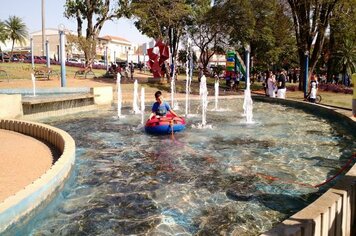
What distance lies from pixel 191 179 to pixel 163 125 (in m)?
3.98

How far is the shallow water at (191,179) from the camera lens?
5523 millimetres

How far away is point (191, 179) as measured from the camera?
7.47 meters

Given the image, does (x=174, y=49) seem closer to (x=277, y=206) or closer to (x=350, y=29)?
(x=350, y=29)

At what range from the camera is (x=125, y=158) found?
910 centimetres

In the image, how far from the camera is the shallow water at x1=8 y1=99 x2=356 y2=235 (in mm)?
5523

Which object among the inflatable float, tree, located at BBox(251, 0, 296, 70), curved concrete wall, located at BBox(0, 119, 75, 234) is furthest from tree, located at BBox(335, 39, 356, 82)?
curved concrete wall, located at BBox(0, 119, 75, 234)

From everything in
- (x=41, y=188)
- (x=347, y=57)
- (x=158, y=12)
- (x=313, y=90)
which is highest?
(x=158, y=12)

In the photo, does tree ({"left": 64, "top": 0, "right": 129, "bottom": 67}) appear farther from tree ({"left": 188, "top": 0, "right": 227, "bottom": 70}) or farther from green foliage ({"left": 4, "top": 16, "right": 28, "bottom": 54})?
green foliage ({"left": 4, "top": 16, "right": 28, "bottom": 54})

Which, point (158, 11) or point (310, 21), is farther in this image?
point (158, 11)

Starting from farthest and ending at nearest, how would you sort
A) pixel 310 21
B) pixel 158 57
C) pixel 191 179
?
pixel 158 57
pixel 310 21
pixel 191 179

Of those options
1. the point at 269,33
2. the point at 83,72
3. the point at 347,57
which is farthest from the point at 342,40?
the point at 83,72

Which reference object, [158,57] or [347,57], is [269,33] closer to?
[347,57]

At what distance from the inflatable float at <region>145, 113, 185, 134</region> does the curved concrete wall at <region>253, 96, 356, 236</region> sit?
20.9 feet

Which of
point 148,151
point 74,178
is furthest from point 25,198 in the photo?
point 148,151
